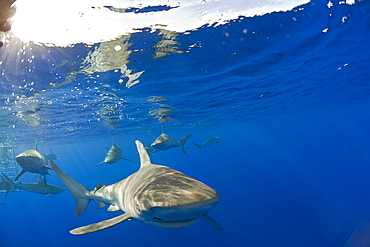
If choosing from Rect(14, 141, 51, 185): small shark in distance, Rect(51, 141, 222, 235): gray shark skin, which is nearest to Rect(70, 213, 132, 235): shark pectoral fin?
Rect(51, 141, 222, 235): gray shark skin

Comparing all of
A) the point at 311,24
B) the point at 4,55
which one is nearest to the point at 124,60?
the point at 4,55

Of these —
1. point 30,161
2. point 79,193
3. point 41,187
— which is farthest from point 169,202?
point 41,187

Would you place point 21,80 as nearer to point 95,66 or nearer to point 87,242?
point 95,66

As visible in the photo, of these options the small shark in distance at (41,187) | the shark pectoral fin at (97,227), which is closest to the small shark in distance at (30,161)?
the small shark in distance at (41,187)

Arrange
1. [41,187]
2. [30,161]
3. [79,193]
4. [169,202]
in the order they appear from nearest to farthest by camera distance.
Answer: [169,202]
[79,193]
[30,161]
[41,187]

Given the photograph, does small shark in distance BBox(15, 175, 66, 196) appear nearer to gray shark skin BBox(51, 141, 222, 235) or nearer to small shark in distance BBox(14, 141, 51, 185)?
small shark in distance BBox(14, 141, 51, 185)

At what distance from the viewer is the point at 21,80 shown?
37.8 ft

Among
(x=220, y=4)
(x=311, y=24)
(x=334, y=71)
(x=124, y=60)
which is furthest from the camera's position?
(x=334, y=71)

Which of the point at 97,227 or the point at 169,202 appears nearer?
the point at 169,202

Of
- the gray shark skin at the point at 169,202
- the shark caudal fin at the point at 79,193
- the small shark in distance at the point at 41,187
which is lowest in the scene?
the small shark in distance at the point at 41,187

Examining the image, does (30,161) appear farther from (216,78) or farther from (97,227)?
(216,78)

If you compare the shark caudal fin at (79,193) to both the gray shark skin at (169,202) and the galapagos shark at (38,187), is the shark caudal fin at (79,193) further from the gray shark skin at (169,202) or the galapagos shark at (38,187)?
the galapagos shark at (38,187)

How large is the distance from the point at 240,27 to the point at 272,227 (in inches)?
726

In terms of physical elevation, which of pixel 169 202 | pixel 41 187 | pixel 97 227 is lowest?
pixel 41 187
